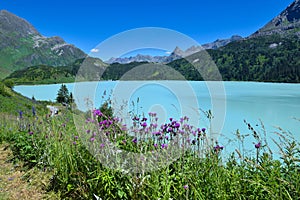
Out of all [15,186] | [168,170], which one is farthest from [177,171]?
[15,186]

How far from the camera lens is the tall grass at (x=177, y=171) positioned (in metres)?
1.75

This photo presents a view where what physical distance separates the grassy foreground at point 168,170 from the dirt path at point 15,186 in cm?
11

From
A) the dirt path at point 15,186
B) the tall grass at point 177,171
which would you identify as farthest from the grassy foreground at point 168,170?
the dirt path at point 15,186

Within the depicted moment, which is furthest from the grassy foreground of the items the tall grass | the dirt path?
the dirt path

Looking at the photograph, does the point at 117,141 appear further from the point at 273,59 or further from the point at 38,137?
the point at 273,59

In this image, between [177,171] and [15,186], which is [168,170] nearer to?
[177,171]

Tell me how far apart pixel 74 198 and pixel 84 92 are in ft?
5.16

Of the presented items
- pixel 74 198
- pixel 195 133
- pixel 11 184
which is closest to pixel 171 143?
pixel 195 133

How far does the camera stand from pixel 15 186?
312cm

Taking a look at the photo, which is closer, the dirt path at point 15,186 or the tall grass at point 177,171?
the tall grass at point 177,171

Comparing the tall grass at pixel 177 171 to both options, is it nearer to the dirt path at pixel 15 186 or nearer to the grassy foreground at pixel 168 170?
the grassy foreground at pixel 168 170

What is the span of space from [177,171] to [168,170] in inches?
7.3

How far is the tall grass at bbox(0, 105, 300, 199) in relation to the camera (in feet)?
5.75

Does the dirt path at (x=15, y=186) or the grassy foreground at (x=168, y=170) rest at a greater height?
the grassy foreground at (x=168, y=170)
